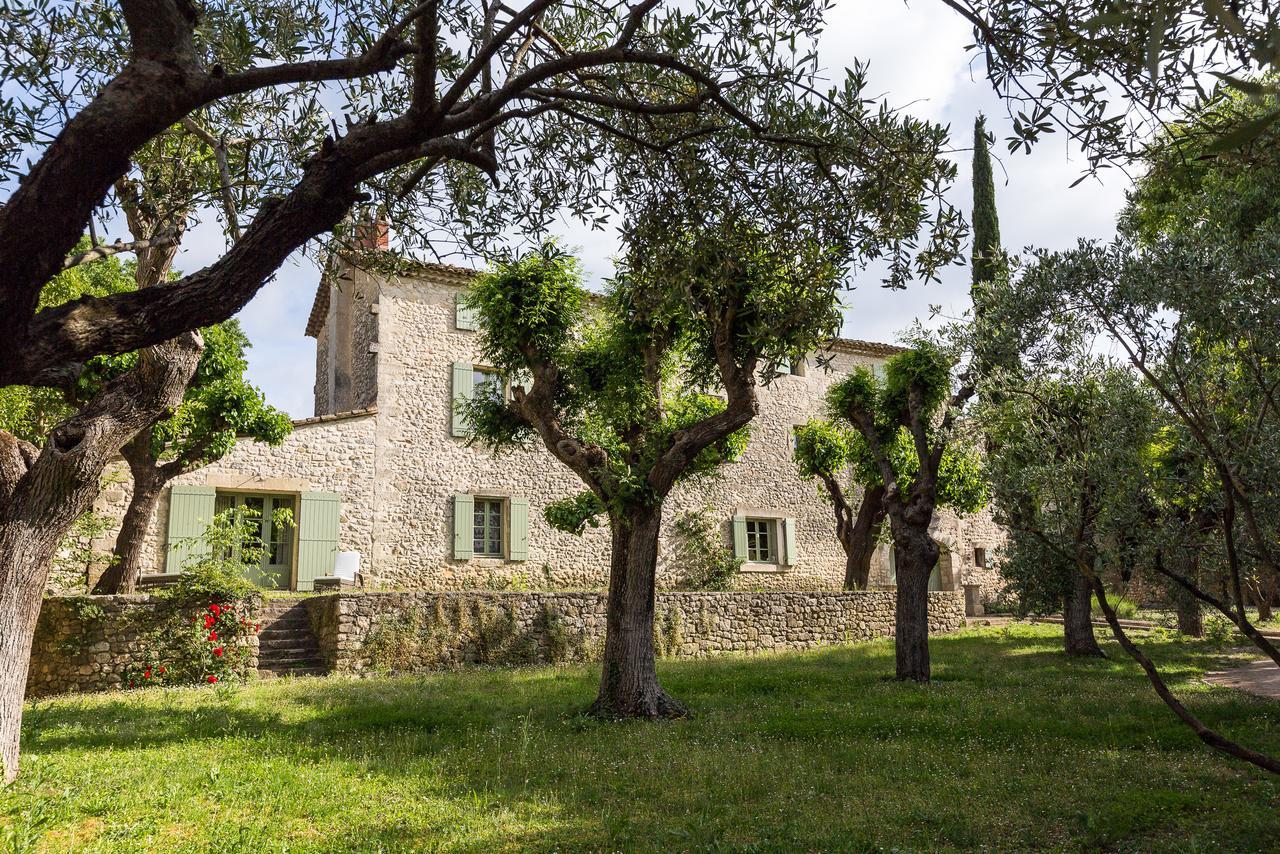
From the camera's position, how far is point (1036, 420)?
322 inches

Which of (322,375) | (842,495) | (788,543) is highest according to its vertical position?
(322,375)

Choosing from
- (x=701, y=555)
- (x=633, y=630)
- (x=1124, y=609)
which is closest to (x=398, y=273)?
(x=633, y=630)

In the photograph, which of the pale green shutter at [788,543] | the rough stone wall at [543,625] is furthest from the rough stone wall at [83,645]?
the pale green shutter at [788,543]

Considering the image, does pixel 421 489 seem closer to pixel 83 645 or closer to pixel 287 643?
pixel 287 643

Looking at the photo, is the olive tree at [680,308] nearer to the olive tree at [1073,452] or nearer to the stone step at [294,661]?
the olive tree at [1073,452]

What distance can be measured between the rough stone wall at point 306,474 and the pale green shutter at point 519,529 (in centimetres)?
295

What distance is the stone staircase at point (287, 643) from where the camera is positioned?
1266 cm

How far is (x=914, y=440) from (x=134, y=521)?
11777mm

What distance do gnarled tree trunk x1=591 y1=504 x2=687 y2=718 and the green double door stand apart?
921 centimetres

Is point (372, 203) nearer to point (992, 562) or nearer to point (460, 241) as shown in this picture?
point (460, 241)

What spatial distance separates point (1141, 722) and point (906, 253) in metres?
5.02

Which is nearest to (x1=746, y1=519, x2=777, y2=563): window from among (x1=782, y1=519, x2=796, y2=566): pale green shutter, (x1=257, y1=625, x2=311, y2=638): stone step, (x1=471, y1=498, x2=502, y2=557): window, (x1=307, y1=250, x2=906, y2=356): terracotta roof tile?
(x1=782, y1=519, x2=796, y2=566): pale green shutter

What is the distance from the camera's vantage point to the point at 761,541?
2145cm

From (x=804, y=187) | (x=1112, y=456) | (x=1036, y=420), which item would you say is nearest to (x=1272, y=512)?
(x=1112, y=456)
